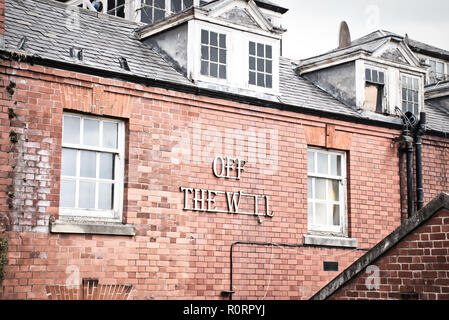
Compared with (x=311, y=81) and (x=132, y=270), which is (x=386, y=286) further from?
(x=311, y=81)

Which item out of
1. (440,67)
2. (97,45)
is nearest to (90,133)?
(97,45)

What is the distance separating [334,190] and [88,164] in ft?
18.8

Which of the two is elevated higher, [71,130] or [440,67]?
[440,67]

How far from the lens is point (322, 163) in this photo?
49.0 feet

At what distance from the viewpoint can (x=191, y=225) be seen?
41.5ft

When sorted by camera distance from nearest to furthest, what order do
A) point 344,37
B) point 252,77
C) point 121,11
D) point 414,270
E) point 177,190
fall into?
point 414,270, point 177,190, point 252,77, point 344,37, point 121,11

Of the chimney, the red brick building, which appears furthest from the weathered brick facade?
the chimney

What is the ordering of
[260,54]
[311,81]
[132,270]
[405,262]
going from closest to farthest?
1. [405,262]
2. [132,270]
3. [260,54]
4. [311,81]

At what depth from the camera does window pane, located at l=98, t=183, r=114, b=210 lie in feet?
39.3

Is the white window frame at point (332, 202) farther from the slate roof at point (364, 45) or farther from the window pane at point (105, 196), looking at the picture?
the window pane at point (105, 196)

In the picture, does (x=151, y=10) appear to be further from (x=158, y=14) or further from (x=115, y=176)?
(x=115, y=176)

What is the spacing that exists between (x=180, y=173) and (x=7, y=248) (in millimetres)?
3498
